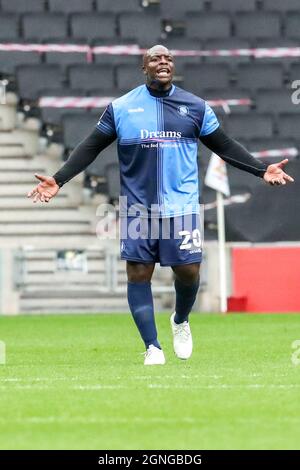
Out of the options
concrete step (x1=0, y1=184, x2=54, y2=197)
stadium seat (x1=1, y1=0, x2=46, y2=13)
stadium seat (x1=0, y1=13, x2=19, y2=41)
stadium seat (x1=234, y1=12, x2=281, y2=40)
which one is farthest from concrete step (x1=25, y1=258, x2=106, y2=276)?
stadium seat (x1=234, y1=12, x2=281, y2=40)

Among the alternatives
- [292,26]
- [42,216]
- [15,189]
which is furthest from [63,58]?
[292,26]

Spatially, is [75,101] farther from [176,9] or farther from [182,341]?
[182,341]

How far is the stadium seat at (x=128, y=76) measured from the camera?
2259 cm

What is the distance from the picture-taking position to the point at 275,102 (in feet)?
75.8

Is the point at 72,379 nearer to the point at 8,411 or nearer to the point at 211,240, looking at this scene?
the point at 8,411

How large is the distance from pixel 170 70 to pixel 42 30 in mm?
13802

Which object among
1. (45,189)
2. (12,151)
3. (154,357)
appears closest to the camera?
(154,357)

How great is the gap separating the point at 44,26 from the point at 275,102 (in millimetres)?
3556

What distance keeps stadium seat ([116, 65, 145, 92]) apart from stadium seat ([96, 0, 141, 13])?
2.25 metres

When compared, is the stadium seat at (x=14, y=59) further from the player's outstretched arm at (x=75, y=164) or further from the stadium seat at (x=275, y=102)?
the player's outstretched arm at (x=75, y=164)

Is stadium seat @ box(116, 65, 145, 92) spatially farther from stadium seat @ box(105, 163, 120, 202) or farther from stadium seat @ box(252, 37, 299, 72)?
stadium seat @ box(252, 37, 299, 72)

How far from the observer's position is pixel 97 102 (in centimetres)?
2197

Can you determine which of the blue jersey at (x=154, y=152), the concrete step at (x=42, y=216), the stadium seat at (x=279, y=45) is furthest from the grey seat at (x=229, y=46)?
the blue jersey at (x=154, y=152)
